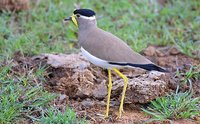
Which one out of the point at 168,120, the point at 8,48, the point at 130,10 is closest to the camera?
the point at 168,120

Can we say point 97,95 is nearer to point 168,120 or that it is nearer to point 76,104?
point 76,104

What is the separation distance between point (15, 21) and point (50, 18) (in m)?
0.52

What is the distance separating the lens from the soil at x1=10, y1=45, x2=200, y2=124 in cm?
481

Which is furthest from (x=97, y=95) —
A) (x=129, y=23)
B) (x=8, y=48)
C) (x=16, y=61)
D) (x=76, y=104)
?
(x=129, y=23)

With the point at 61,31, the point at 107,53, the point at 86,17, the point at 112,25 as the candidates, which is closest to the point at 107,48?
the point at 107,53

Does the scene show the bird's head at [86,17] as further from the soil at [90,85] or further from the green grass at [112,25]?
the green grass at [112,25]

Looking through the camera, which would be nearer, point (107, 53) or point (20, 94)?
point (107, 53)

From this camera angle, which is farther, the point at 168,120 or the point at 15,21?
the point at 15,21

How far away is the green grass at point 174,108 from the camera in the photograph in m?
4.67

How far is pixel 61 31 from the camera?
7.10m

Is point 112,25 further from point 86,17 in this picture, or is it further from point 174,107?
point 174,107

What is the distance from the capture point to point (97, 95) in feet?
17.0

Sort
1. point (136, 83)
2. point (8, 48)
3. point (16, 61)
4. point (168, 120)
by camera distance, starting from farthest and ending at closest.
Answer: point (8, 48) < point (16, 61) < point (136, 83) < point (168, 120)

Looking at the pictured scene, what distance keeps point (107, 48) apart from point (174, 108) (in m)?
0.86
